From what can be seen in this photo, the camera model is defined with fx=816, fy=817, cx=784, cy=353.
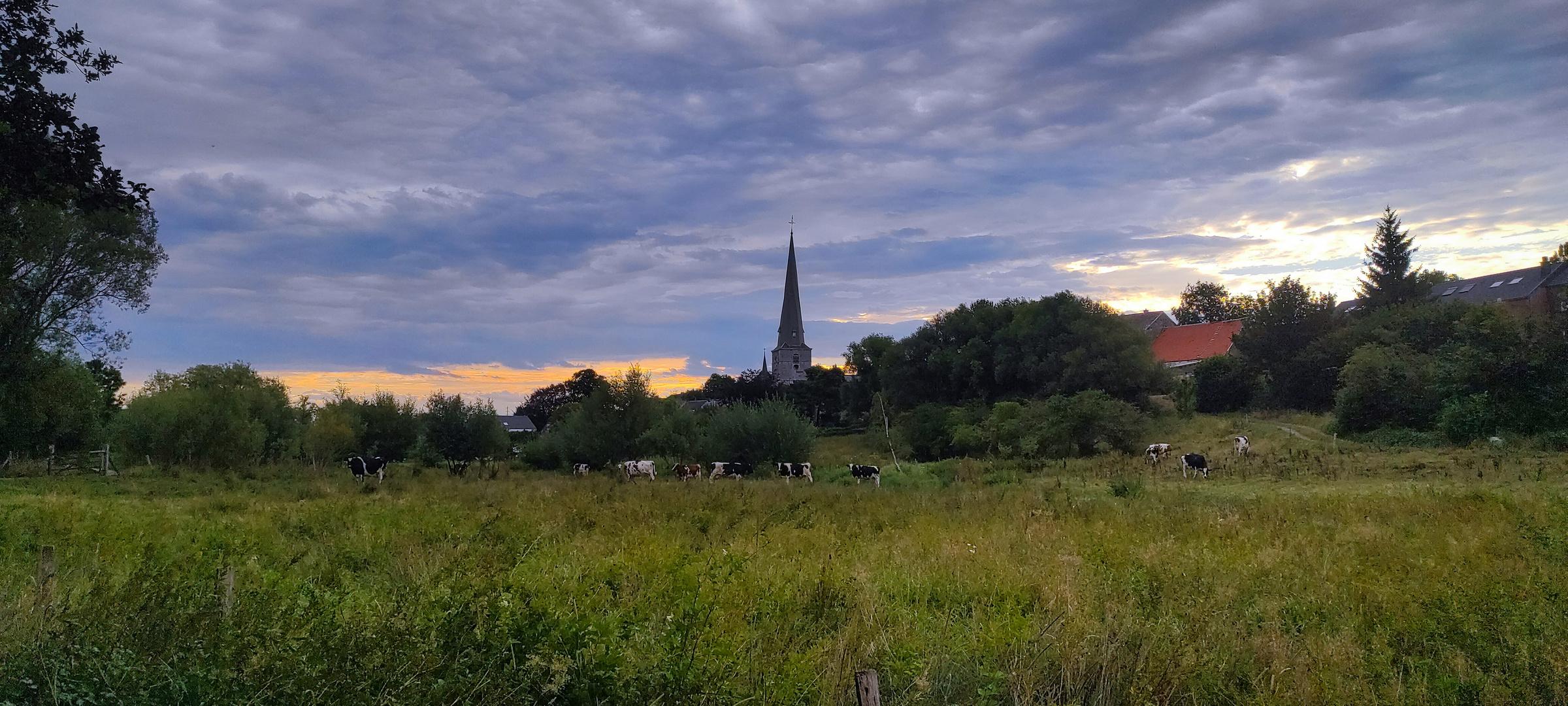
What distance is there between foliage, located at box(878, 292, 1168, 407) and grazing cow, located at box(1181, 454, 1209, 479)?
76.8ft

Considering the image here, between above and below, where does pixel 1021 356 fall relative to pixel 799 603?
above

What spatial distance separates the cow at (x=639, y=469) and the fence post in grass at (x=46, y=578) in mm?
21675

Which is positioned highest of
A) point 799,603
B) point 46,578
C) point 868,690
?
point 46,578

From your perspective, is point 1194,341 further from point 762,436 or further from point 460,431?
point 460,431

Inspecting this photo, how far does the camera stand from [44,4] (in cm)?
1189

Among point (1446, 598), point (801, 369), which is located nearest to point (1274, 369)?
point (1446, 598)

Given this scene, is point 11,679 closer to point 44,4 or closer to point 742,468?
point 44,4

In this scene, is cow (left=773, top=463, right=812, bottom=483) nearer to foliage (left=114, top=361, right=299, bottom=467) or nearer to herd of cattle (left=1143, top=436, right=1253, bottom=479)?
herd of cattle (left=1143, top=436, right=1253, bottom=479)

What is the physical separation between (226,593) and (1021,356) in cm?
5044

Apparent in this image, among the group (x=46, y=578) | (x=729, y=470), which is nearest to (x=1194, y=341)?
(x=729, y=470)

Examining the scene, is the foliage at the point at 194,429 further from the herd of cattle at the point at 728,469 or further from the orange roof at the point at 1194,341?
the orange roof at the point at 1194,341

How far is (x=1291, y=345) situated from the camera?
47031 mm

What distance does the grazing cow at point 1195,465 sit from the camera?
73.2 feet

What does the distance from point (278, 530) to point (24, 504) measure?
7.01 metres
